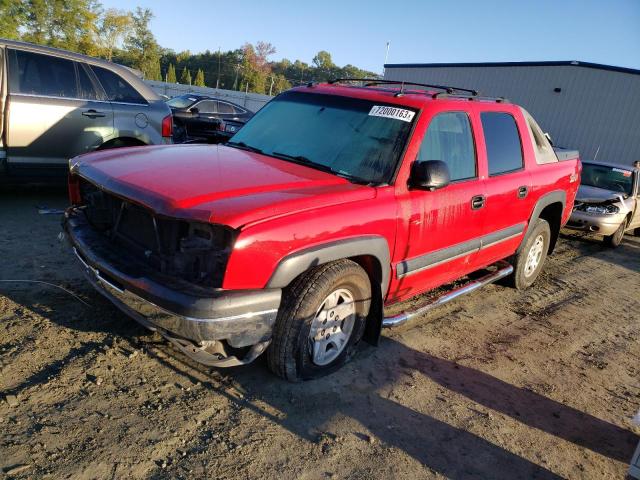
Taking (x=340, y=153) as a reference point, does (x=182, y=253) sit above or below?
below

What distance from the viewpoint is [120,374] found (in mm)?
3021

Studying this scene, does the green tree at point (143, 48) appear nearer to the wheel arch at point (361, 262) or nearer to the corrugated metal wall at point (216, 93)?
the corrugated metal wall at point (216, 93)

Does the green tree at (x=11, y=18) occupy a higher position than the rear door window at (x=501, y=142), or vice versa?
the green tree at (x=11, y=18)

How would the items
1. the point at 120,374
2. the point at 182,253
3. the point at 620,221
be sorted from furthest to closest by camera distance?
the point at 620,221
the point at 120,374
the point at 182,253

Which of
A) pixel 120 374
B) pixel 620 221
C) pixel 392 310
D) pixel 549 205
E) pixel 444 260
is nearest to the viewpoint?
pixel 120 374

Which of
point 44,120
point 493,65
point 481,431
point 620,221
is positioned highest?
point 493,65

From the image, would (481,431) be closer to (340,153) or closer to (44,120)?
(340,153)

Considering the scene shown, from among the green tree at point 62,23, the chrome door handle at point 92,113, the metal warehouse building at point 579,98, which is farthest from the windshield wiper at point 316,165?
the green tree at point 62,23

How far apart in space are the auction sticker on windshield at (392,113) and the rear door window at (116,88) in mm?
3998

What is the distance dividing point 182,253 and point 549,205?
4.47 metres

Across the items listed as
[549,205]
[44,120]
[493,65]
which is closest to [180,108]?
[44,120]

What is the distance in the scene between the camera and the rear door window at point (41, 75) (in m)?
5.48

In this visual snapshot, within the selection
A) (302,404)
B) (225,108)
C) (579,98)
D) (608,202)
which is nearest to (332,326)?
(302,404)

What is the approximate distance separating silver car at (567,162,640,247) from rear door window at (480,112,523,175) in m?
4.65
